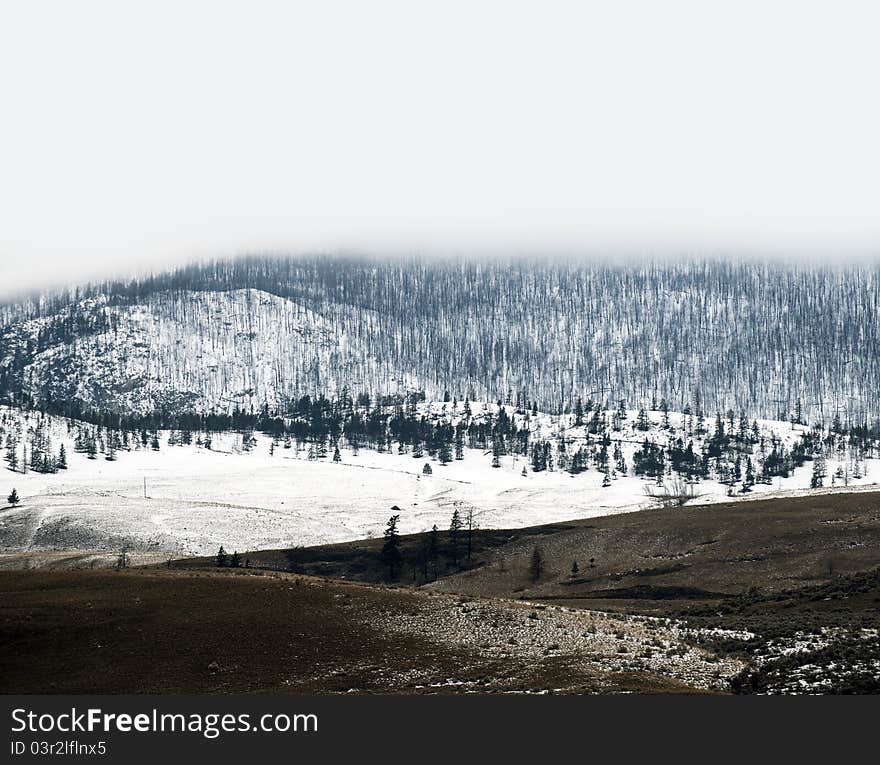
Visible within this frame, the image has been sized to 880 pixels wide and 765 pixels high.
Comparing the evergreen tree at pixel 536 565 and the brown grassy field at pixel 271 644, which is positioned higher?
the brown grassy field at pixel 271 644

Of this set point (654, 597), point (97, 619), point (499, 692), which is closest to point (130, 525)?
point (654, 597)

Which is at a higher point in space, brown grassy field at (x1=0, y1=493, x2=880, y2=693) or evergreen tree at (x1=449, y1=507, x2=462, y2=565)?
brown grassy field at (x1=0, y1=493, x2=880, y2=693)

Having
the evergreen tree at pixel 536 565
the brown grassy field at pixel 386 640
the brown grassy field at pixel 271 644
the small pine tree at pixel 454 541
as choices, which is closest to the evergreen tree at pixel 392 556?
the small pine tree at pixel 454 541

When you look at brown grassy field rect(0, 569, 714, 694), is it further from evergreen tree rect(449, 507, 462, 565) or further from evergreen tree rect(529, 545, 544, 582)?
evergreen tree rect(449, 507, 462, 565)

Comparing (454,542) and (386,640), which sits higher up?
(386,640)

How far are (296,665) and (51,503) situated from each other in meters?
146

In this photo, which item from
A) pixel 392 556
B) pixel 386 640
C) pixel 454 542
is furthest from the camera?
pixel 454 542

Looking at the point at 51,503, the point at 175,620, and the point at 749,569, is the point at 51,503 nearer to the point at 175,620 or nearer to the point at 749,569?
the point at 749,569

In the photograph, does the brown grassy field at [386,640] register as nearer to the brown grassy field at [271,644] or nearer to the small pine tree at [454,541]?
the brown grassy field at [271,644]

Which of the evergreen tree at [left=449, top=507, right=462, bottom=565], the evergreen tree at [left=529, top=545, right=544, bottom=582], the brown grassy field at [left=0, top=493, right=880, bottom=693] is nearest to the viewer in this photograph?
the brown grassy field at [left=0, top=493, right=880, bottom=693]

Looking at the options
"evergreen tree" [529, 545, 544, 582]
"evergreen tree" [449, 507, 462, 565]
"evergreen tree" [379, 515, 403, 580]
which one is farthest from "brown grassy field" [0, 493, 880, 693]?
"evergreen tree" [449, 507, 462, 565]

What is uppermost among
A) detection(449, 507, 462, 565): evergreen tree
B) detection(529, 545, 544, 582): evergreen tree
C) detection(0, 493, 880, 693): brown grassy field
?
detection(0, 493, 880, 693): brown grassy field

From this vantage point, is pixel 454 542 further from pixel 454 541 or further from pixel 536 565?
pixel 536 565

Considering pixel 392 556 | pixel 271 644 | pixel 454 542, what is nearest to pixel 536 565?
pixel 392 556
